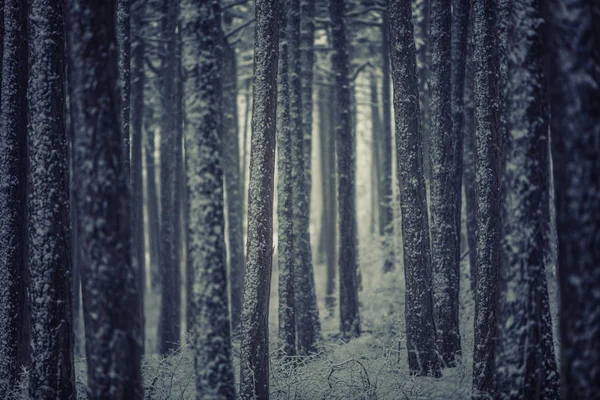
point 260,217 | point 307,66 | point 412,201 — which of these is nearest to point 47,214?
point 260,217

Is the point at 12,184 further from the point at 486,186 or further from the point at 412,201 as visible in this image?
the point at 486,186

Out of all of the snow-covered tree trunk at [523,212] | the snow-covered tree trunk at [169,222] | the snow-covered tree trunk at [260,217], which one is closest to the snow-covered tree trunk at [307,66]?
the snow-covered tree trunk at [169,222]

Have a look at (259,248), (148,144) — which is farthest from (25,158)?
(148,144)

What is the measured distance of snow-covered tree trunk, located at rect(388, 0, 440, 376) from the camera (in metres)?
8.68

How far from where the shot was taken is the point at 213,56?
572 cm

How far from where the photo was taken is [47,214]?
6.74 meters

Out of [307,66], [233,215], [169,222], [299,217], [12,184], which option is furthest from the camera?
[233,215]

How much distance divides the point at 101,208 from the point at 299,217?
21.8ft

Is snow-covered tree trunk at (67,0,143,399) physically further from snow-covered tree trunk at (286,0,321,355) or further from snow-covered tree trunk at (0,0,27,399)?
snow-covered tree trunk at (286,0,321,355)

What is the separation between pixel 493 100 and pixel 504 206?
109 inches

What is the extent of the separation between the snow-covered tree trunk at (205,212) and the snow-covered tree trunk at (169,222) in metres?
9.03

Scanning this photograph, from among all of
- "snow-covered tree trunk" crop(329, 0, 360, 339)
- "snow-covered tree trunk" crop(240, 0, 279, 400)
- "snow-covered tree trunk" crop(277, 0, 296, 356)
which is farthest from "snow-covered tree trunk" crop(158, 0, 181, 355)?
"snow-covered tree trunk" crop(240, 0, 279, 400)

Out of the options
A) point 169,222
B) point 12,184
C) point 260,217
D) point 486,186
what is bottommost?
point 169,222

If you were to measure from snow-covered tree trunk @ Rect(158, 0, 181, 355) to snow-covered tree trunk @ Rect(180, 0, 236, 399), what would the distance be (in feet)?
29.6
